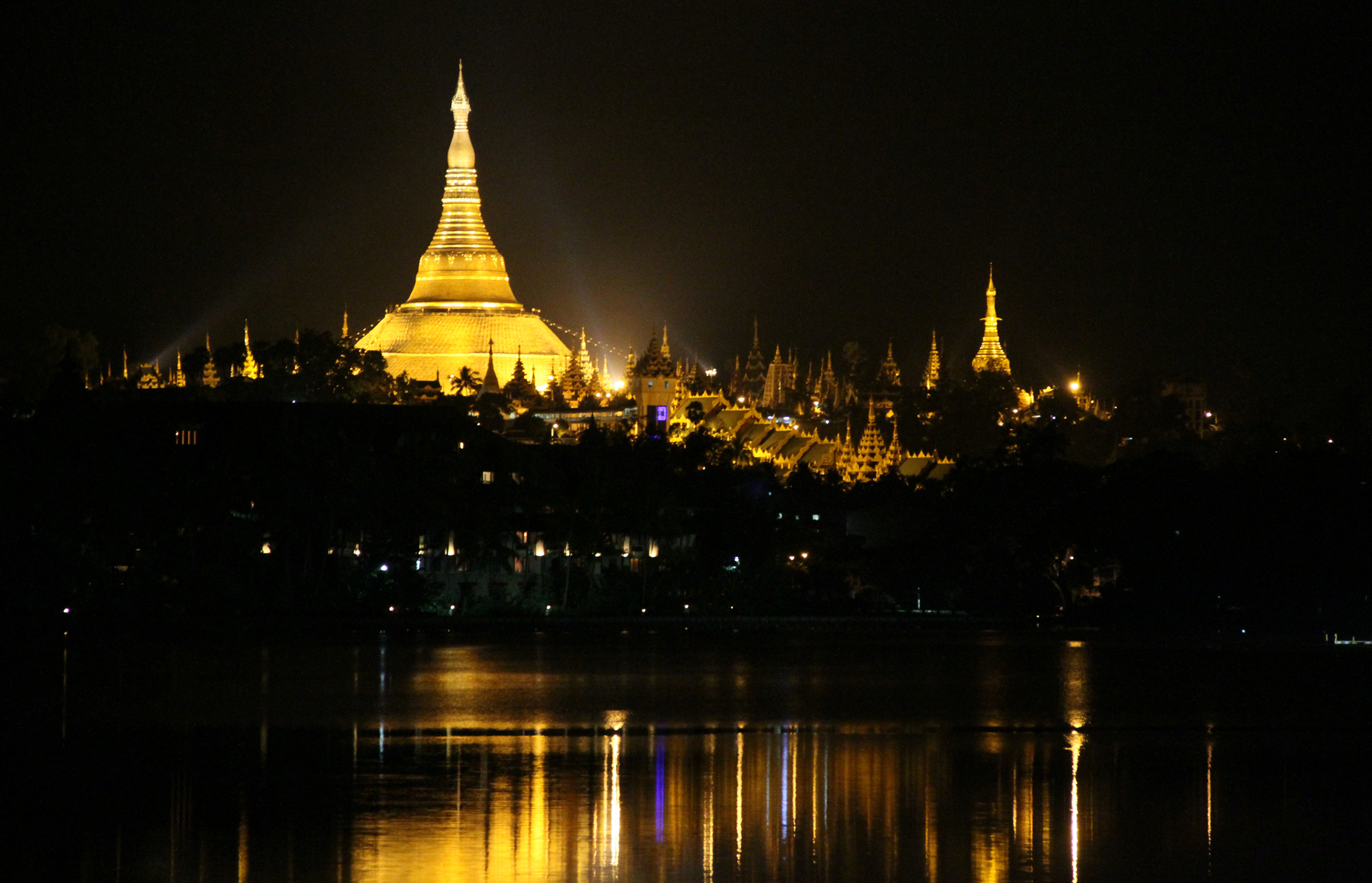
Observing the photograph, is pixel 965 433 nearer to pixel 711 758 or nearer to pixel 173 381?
pixel 173 381

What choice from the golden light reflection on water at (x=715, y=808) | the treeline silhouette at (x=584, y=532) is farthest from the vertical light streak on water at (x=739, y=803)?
the treeline silhouette at (x=584, y=532)

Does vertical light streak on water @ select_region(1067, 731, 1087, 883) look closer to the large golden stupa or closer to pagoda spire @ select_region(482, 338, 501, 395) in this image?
pagoda spire @ select_region(482, 338, 501, 395)

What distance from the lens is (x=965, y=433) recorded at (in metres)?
124

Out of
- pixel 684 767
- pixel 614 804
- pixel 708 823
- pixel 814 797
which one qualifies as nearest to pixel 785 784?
pixel 814 797

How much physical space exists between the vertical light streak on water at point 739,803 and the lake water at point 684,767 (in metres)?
0.06

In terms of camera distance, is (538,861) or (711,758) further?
(711,758)

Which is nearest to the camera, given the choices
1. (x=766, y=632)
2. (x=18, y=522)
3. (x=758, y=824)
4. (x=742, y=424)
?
(x=758, y=824)

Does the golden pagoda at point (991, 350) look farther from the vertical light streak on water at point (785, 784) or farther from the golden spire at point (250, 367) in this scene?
the vertical light streak on water at point (785, 784)

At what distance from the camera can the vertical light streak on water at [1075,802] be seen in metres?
21.8

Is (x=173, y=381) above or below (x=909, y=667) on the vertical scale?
above

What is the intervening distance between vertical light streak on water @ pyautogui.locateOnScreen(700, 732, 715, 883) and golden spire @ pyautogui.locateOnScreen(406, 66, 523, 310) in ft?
319

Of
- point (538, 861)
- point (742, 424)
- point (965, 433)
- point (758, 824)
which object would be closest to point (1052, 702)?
point (758, 824)

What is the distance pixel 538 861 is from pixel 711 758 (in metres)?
8.11

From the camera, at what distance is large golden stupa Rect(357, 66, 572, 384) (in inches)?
4803
